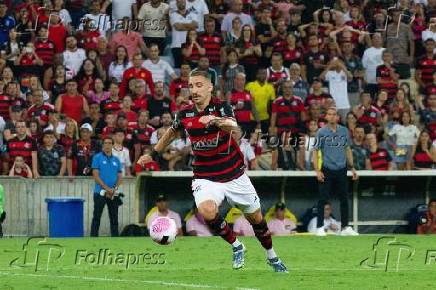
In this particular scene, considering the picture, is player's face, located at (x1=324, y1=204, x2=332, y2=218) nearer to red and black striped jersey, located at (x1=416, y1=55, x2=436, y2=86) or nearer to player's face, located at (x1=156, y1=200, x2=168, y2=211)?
player's face, located at (x1=156, y1=200, x2=168, y2=211)

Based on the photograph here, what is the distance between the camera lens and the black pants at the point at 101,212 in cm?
2088

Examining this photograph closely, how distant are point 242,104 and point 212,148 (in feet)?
33.7

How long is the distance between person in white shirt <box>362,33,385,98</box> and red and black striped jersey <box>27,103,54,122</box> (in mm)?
7206

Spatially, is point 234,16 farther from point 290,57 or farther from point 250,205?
point 250,205

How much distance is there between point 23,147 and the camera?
Answer: 836 inches

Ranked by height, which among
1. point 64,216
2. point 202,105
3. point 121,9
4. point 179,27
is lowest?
point 64,216

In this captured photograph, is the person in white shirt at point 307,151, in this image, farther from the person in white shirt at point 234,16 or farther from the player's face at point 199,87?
the player's face at point 199,87

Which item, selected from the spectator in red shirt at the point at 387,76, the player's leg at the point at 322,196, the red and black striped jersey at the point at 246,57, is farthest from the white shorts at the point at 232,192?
the spectator in red shirt at the point at 387,76

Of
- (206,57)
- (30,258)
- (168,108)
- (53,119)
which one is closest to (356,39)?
(206,57)

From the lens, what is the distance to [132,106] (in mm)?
22969

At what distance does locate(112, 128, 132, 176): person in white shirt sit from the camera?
21.8 metres

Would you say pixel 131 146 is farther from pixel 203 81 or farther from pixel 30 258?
pixel 203 81

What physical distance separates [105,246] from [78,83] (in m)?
6.87

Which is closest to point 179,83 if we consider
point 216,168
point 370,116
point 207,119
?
point 370,116
